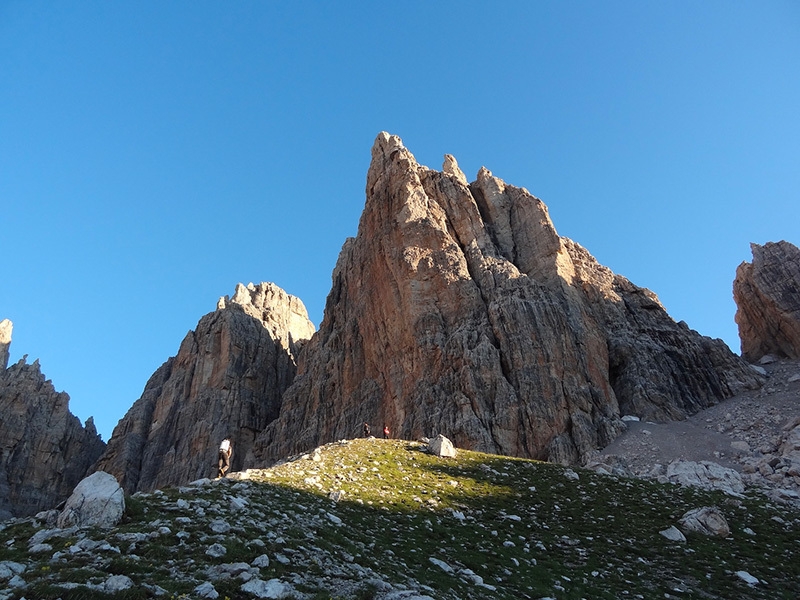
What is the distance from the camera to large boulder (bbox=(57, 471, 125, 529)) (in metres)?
13.2

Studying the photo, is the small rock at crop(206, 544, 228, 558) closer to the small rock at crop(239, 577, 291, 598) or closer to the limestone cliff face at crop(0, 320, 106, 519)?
the small rock at crop(239, 577, 291, 598)

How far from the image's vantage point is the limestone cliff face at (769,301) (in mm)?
76375

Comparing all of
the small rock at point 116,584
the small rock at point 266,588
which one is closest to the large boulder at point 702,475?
the small rock at point 266,588

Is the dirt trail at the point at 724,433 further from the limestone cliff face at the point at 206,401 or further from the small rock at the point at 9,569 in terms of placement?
the limestone cliff face at the point at 206,401

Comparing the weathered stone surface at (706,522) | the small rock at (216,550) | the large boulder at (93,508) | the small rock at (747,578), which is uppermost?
the large boulder at (93,508)

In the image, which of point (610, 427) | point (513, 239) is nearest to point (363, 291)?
point (513, 239)

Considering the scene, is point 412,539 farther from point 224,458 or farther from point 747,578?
point 224,458

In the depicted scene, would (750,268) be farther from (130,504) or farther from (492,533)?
(130,504)

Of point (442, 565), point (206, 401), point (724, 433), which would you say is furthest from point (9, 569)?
point (206, 401)

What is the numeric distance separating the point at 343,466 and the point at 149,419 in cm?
11071

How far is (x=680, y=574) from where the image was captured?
18.2 meters

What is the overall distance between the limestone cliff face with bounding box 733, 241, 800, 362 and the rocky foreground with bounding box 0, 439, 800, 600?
5966 centimetres

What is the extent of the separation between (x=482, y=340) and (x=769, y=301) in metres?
47.1

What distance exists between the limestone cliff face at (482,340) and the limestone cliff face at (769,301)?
10.9m
